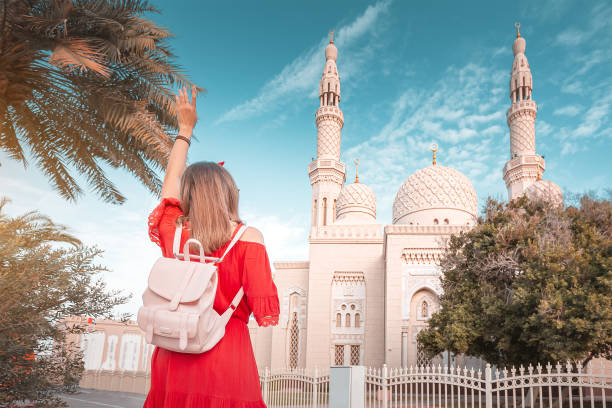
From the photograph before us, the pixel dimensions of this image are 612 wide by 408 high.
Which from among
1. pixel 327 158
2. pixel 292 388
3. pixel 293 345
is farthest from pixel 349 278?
pixel 292 388

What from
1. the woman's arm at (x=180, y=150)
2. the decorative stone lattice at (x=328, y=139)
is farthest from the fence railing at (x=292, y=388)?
the decorative stone lattice at (x=328, y=139)

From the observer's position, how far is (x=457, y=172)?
2439cm

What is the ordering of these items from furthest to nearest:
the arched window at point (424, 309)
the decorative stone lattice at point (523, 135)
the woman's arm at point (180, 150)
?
1. the decorative stone lattice at point (523, 135)
2. the arched window at point (424, 309)
3. the woman's arm at point (180, 150)

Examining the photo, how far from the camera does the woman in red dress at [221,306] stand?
155 centimetres

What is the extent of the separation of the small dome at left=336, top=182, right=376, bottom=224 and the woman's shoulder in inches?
845

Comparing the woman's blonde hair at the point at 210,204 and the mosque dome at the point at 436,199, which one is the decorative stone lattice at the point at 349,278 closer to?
the mosque dome at the point at 436,199

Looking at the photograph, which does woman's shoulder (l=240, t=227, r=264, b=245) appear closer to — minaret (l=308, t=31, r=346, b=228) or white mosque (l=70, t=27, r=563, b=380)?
white mosque (l=70, t=27, r=563, b=380)

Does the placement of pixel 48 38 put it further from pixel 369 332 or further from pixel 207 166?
pixel 369 332

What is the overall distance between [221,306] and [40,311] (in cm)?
489

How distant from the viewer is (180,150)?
7.03 ft

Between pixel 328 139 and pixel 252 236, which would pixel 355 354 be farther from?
pixel 252 236

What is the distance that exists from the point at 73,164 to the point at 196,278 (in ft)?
22.0

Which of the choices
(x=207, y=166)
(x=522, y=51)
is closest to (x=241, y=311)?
(x=207, y=166)

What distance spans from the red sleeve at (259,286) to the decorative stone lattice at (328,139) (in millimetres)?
22320
